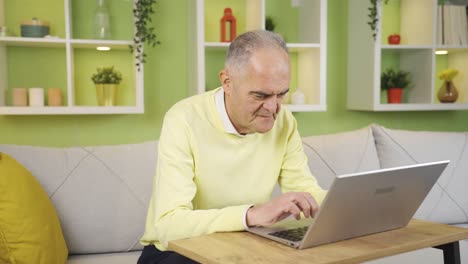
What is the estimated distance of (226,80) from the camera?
1.59 metres

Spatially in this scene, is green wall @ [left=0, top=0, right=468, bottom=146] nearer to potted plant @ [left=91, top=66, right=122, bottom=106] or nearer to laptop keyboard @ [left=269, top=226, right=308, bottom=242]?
potted plant @ [left=91, top=66, right=122, bottom=106]

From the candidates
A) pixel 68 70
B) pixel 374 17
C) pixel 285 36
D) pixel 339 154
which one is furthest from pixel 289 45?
pixel 68 70

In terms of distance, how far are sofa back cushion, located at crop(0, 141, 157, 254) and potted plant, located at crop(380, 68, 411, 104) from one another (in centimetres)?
157

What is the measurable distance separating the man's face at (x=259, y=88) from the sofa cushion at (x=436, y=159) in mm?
1332

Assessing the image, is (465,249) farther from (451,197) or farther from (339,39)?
(339,39)

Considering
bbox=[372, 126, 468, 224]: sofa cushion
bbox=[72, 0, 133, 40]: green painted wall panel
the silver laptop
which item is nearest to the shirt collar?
the silver laptop

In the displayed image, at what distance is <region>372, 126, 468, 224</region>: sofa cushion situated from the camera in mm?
2738

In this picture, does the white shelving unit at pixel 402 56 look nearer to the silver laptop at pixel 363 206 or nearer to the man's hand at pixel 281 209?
the silver laptop at pixel 363 206

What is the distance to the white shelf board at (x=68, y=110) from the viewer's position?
257 centimetres

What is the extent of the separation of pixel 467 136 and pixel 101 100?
6.33ft

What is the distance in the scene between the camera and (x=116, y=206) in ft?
7.34

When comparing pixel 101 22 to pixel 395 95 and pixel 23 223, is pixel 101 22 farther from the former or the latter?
pixel 395 95

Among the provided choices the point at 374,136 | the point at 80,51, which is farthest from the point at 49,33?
the point at 374,136

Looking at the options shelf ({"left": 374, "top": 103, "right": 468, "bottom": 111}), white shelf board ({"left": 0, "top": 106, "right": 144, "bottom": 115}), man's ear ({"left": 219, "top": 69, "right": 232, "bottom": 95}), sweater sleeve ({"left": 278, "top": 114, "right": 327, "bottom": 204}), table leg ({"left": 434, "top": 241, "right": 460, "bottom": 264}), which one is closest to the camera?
table leg ({"left": 434, "top": 241, "right": 460, "bottom": 264})
